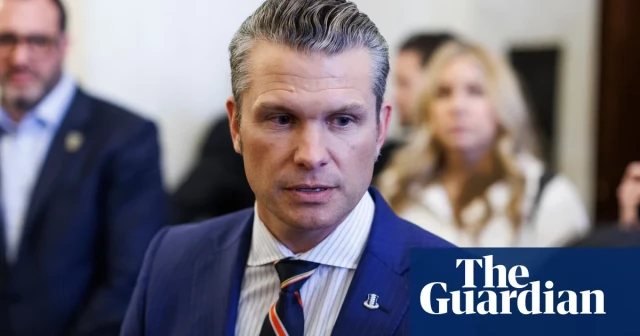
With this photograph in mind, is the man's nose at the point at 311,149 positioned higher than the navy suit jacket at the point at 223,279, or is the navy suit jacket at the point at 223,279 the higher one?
the man's nose at the point at 311,149

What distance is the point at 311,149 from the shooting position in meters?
0.88

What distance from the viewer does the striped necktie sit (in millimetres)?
947

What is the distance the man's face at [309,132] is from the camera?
0.89 metres

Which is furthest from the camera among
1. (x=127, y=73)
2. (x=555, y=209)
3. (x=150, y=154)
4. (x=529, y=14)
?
(x=529, y=14)

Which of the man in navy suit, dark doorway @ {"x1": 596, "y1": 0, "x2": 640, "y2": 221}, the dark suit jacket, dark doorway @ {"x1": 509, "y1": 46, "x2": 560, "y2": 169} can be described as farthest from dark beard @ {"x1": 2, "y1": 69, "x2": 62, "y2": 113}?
dark doorway @ {"x1": 509, "y1": 46, "x2": 560, "y2": 169}

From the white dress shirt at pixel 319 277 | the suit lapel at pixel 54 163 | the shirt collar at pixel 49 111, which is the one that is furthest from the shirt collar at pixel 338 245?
the shirt collar at pixel 49 111

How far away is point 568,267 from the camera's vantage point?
892 mm

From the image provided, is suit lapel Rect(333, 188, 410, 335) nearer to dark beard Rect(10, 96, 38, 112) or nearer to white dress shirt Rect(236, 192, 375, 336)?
white dress shirt Rect(236, 192, 375, 336)

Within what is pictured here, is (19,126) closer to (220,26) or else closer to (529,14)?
(220,26)

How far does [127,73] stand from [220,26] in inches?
40.5

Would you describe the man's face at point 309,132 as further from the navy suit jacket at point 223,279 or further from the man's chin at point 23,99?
the man's chin at point 23,99

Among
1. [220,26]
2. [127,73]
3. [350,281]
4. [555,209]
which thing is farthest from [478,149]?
[127,73]

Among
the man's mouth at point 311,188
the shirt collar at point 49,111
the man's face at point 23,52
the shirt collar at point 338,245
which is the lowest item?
the shirt collar at point 338,245

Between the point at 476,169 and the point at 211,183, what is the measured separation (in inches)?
26.5
